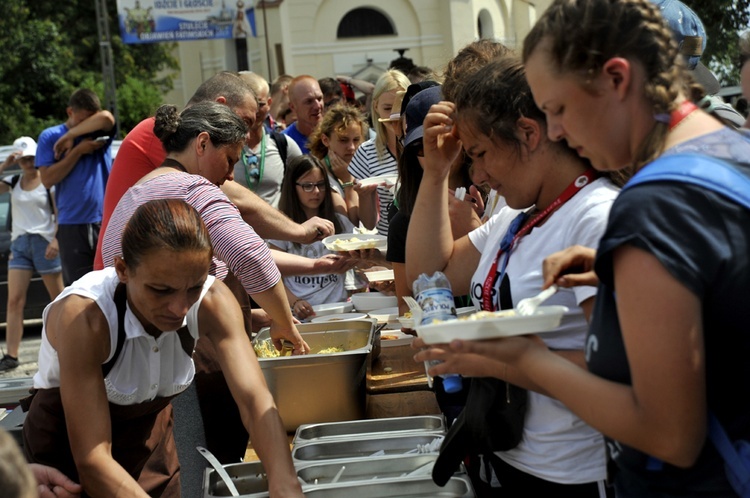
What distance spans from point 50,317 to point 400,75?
3669 millimetres

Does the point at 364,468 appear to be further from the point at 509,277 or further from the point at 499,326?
the point at 499,326

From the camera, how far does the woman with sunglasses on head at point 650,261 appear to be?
1.16 metres

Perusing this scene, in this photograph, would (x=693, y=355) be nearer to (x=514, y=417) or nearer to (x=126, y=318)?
(x=514, y=417)

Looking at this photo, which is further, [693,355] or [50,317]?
[50,317]

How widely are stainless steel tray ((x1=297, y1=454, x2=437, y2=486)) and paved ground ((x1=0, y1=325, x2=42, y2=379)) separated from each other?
4.41 metres

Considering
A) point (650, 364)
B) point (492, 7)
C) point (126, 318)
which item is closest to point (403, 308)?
point (126, 318)

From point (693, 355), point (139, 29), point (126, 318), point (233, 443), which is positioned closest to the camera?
point (693, 355)

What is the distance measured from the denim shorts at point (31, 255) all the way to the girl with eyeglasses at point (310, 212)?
3.00 meters

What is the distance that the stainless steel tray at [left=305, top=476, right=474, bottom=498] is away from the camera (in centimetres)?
195

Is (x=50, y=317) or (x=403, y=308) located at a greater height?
(x=50, y=317)

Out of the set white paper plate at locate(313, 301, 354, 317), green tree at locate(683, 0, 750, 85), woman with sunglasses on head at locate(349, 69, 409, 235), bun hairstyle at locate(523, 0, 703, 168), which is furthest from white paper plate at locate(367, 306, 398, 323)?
green tree at locate(683, 0, 750, 85)

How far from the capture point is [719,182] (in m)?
1.18

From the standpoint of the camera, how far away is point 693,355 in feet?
3.84

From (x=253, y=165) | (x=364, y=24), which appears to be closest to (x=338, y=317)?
(x=253, y=165)
